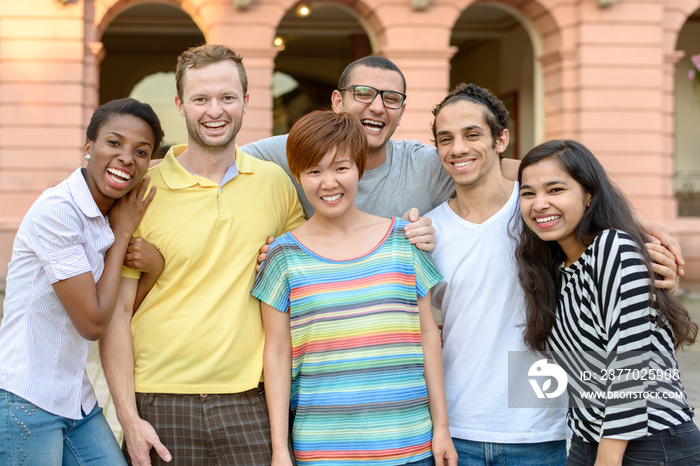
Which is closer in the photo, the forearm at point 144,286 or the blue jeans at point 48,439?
the blue jeans at point 48,439

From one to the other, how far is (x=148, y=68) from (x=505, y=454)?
1655cm

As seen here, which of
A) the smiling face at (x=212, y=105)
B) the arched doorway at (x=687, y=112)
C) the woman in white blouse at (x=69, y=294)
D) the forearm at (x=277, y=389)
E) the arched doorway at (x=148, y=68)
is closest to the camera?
the woman in white blouse at (x=69, y=294)

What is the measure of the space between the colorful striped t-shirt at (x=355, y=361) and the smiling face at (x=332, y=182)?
0.66ft

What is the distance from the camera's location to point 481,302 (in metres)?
2.63

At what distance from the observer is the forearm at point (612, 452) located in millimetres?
2211

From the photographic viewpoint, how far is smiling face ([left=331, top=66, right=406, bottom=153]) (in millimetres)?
3020

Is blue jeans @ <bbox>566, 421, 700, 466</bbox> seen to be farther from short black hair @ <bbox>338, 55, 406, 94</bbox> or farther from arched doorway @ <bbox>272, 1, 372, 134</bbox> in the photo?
arched doorway @ <bbox>272, 1, 372, 134</bbox>

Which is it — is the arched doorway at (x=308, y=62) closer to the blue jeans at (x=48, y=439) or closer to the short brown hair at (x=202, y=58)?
the short brown hair at (x=202, y=58)

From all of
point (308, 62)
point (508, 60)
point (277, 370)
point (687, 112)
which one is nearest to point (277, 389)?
point (277, 370)

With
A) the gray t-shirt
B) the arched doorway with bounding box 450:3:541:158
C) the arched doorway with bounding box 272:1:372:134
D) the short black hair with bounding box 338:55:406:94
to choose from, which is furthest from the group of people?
the arched doorway with bounding box 272:1:372:134

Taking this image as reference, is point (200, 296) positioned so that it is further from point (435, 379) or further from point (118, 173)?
point (435, 379)

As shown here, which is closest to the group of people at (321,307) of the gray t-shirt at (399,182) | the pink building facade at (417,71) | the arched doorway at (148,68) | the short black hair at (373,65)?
the gray t-shirt at (399,182)

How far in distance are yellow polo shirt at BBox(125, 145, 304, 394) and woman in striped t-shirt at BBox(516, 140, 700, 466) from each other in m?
1.09

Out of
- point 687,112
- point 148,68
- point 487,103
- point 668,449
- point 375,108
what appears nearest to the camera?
point 668,449
